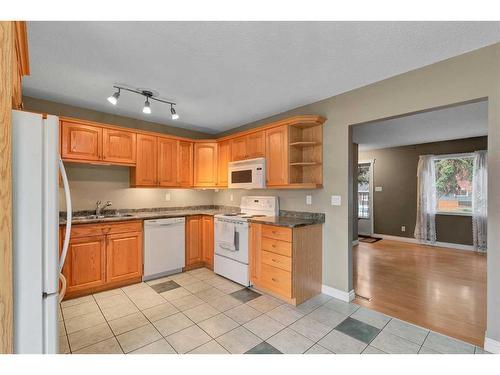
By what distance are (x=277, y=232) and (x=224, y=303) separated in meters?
1.01

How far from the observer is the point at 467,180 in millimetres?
5383

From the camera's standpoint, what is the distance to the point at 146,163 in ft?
12.1

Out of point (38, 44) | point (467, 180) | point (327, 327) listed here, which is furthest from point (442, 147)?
point (38, 44)

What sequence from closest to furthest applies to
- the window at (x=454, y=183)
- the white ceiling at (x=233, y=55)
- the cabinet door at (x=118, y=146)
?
the white ceiling at (x=233, y=55), the cabinet door at (x=118, y=146), the window at (x=454, y=183)

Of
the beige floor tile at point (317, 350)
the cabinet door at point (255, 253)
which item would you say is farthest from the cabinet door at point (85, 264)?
the beige floor tile at point (317, 350)

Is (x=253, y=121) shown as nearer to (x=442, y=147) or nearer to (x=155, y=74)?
(x=155, y=74)

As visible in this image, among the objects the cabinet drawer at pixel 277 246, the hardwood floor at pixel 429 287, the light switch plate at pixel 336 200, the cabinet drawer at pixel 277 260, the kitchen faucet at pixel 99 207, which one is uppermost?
the light switch plate at pixel 336 200

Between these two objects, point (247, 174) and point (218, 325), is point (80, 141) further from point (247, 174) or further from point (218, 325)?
point (218, 325)

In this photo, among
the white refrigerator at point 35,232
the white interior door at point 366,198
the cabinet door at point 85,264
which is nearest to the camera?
the white refrigerator at point 35,232

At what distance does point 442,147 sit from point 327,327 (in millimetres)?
5542

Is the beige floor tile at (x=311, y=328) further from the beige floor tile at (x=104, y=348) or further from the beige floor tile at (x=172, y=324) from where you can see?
the beige floor tile at (x=104, y=348)

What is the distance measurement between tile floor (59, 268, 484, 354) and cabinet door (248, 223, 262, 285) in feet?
0.72

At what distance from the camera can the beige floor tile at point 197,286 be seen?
3084 millimetres

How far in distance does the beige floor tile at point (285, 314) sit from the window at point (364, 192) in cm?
518
